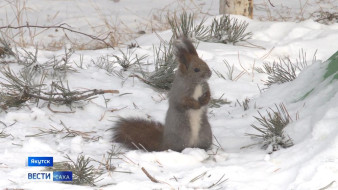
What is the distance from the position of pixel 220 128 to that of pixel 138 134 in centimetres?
66

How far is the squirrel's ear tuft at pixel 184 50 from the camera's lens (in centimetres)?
322

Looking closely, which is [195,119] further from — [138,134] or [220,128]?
[220,128]

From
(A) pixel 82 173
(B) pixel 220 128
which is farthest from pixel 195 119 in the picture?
(A) pixel 82 173

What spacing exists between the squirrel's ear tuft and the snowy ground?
0.54 m

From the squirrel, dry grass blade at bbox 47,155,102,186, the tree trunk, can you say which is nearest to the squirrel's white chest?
the squirrel

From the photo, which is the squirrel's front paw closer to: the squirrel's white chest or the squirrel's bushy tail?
the squirrel's white chest

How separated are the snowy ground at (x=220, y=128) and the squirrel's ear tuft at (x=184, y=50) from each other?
54cm

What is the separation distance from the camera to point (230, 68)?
508cm

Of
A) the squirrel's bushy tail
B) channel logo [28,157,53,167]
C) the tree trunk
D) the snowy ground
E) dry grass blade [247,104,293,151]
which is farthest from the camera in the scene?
the tree trunk

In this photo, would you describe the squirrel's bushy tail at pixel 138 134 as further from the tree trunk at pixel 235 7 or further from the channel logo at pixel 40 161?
the tree trunk at pixel 235 7

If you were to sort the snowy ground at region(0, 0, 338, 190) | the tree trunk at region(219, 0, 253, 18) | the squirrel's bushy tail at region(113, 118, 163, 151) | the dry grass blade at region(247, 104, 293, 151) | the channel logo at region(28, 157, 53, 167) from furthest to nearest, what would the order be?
the tree trunk at region(219, 0, 253, 18) < the squirrel's bushy tail at region(113, 118, 163, 151) < the dry grass blade at region(247, 104, 293, 151) < the channel logo at region(28, 157, 53, 167) < the snowy ground at region(0, 0, 338, 190)

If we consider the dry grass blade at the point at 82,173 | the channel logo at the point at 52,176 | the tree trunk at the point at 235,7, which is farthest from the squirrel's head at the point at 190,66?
the tree trunk at the point at 235,7

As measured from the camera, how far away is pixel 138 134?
3.46 m

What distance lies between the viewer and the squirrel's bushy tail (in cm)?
344
